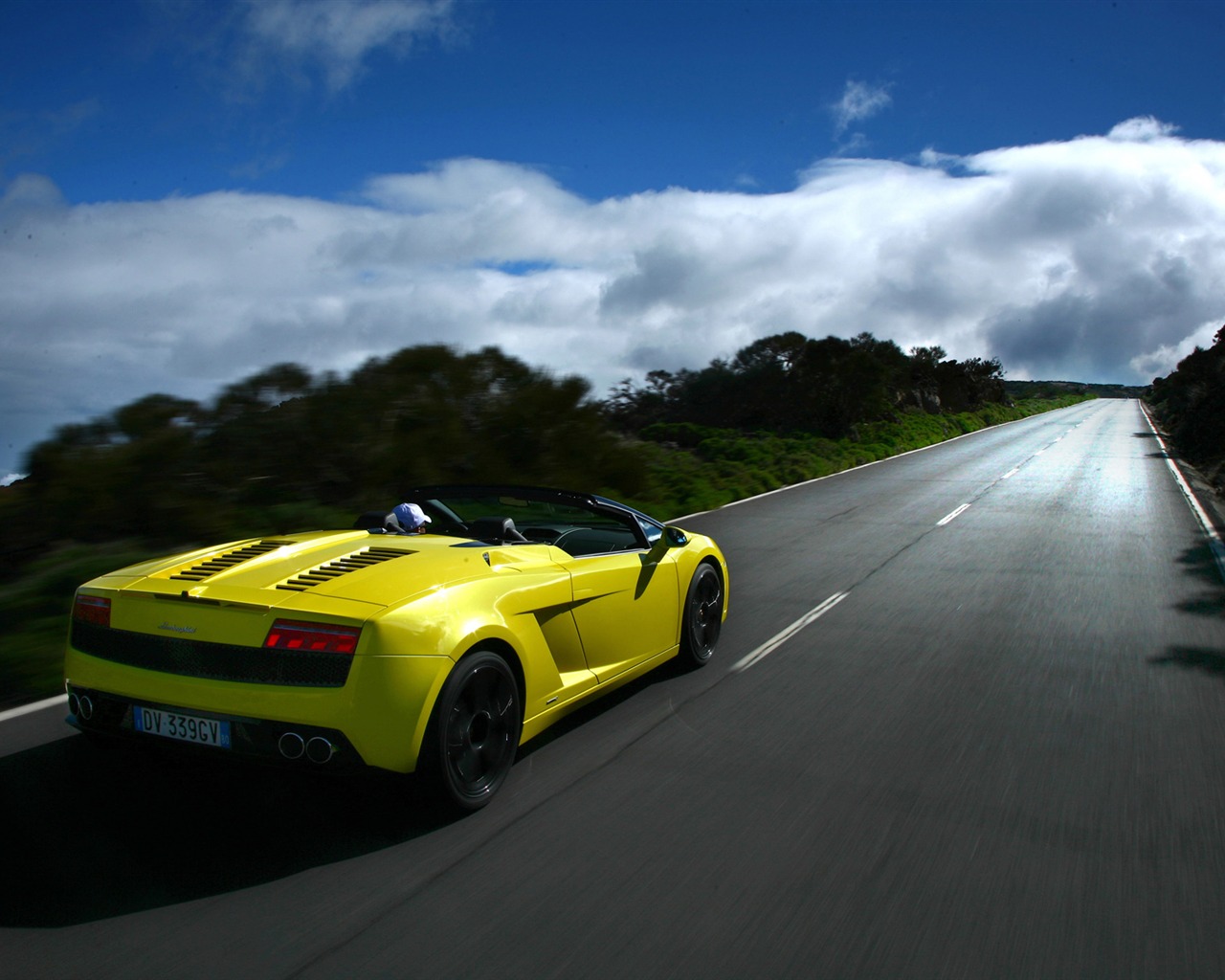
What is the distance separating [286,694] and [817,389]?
34665 mm

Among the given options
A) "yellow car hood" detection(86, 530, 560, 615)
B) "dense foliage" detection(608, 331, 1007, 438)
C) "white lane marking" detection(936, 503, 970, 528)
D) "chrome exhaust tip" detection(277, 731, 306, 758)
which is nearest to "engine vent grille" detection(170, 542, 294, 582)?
"yellow car hood" detection(86, 530, 560, 615)

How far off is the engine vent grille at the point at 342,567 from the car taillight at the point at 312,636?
0.24 meters

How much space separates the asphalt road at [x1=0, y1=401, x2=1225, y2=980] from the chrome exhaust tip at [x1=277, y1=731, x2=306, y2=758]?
15.8 inches

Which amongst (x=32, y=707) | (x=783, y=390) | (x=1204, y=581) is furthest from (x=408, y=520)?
(x=783, y=390)

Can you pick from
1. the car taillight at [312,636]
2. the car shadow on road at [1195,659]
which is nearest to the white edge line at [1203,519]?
the car shadow on road at [1195,659]

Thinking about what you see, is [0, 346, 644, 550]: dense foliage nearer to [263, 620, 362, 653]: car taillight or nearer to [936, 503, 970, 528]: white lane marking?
[936, 503, 970, 528]: white lane marking

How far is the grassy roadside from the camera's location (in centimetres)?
595

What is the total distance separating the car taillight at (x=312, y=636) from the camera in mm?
3412

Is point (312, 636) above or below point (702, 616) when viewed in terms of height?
above

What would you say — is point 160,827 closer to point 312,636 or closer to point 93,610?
point 93,610

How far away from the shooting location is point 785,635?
283 inches

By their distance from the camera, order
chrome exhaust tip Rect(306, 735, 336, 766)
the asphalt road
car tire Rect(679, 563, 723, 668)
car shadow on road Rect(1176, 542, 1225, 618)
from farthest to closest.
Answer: car shadow on road Rect(1176, 542, 1225, 618), car tire Rect(679, 563, 723, 668), chrome exhaust tip Rect(306, 735, 336, 766), the asphalt road

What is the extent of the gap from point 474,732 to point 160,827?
123cm

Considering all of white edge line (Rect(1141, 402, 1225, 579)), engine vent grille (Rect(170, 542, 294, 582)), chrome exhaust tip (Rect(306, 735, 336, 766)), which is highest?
engine vent grille (Rect(170, 542, 294, 582))
